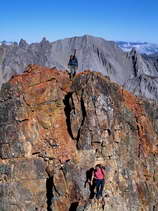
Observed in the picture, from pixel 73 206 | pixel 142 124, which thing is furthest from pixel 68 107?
pixel 73 206

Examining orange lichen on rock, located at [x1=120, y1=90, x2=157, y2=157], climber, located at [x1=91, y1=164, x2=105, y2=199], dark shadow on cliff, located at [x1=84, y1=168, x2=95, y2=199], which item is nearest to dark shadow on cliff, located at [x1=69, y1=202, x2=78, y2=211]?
A: dark shadow on cliff, located at [x1=84, y1=168, x2=95, y2=199]

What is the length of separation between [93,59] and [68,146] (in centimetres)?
8984

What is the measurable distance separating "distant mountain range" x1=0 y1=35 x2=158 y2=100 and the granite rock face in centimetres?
6469

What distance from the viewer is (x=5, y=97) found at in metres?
19.8

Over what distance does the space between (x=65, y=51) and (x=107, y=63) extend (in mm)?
12244

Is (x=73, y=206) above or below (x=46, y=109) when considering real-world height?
below

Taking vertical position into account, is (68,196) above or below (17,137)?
below

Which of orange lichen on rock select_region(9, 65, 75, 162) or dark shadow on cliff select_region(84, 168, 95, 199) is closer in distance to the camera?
dark shadow on cliff select_region(84, 168, 95, 199)

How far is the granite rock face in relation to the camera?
18.0 meters

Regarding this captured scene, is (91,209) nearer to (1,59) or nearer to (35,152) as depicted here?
(35,152)

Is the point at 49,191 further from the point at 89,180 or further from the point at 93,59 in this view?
the point at 93,59

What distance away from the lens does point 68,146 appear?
18875mm

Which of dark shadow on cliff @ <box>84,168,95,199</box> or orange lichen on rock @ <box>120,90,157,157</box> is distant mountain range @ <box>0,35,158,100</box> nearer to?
orange lichen on rock @ <box>120,90,157,157</box>

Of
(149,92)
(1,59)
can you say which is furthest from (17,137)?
(149,92)
